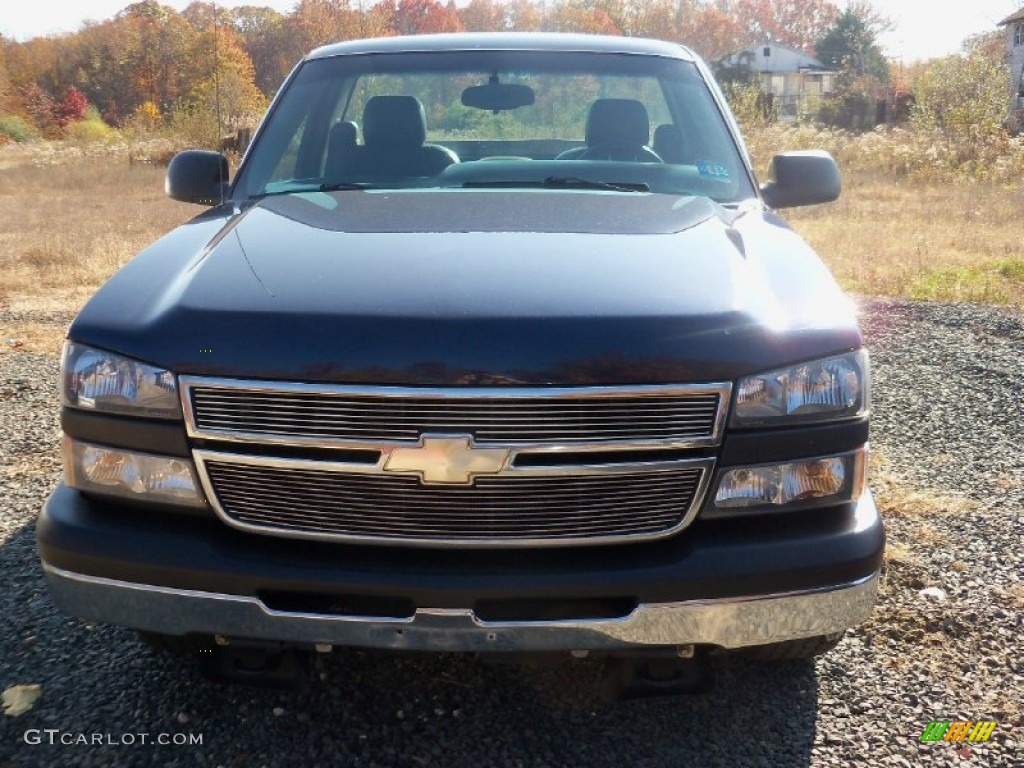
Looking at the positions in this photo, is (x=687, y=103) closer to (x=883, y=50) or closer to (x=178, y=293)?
(x=178, y=293)

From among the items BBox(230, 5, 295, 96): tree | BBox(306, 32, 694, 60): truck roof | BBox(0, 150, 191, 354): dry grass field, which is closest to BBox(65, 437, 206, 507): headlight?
BBox(306, 32, 694, 60): truck roof

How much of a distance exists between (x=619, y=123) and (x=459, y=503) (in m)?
2.28

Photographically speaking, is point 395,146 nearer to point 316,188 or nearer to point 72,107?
point 316,188

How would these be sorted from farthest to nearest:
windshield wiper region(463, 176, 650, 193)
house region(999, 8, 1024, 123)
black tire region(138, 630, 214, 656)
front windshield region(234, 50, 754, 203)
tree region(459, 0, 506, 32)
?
tree region(459, 0, 506, 32) → house region(999, 8, 1024, 123) → front windshield region(234, 50, 754, 203) → windshield wiper region(463, 176, 650, 193) → black tire region(138, 630, 214, 656)

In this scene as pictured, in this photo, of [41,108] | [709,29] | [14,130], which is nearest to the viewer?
[14,130]

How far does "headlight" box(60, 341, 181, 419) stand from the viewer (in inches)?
84.8

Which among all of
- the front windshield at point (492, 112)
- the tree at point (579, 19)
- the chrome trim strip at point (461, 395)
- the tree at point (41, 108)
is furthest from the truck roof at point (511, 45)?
the tree at point (579, 19)

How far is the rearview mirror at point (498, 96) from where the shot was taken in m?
3.98

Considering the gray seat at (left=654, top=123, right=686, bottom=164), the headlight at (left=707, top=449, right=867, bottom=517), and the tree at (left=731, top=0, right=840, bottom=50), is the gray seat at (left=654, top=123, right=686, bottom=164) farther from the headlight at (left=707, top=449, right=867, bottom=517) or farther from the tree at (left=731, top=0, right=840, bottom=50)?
the tree at (left=731, top=0, right=840, bottom=50)

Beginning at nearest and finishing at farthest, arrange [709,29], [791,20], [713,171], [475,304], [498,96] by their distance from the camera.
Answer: [475,304], [713,171], [498,96], [709,29], [791,20]

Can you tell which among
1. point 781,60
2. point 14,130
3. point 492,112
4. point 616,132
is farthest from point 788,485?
point 781,60

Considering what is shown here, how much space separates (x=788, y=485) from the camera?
2.20 m

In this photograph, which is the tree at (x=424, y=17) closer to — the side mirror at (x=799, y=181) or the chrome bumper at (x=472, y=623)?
the side mirror at (x=799, y=181)

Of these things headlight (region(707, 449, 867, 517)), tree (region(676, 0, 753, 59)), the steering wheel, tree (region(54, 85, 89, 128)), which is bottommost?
headlight (region(707, 449, 867, 517))
